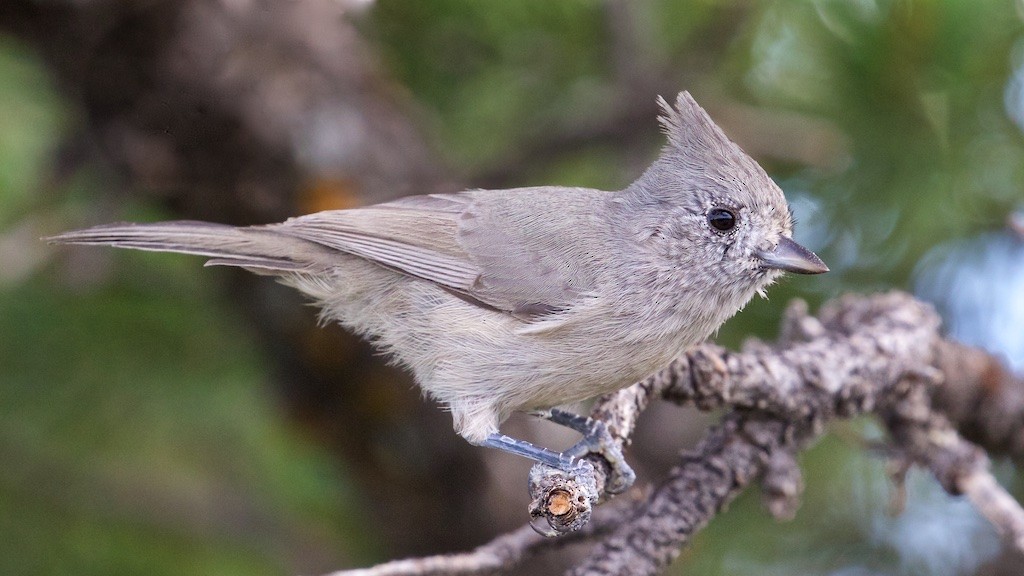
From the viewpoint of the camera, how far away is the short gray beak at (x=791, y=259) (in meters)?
2.86

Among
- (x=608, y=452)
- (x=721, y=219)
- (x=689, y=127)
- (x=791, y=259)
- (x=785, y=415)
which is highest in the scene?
(x=689, y=127)

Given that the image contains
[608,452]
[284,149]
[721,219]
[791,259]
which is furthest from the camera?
[284,149]

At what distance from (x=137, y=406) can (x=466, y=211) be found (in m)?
1.52

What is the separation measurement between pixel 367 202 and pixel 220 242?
35.7 inches

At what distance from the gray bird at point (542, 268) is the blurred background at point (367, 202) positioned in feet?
2.07

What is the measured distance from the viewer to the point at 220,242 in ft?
10.5

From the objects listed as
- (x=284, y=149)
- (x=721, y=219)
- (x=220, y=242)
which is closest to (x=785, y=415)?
(x=721, y=219)

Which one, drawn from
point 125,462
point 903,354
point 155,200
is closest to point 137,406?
point 125,462

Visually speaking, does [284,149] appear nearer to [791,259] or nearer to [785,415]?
[791,259]

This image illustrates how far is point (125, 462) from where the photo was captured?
3.73m

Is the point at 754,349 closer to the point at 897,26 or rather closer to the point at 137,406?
the point at 897,26

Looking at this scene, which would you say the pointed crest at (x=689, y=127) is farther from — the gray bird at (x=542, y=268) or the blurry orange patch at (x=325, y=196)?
the blurry orange patch at (x=325, y=196)

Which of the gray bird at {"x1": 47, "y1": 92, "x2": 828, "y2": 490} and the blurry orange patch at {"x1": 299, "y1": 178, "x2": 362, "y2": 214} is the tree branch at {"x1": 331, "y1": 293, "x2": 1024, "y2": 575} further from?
the blurry orange patch at {"x1": 299, "y1": 178, "x2": 362, "y2": 214}

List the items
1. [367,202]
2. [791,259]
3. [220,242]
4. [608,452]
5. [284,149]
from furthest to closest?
[367,202] < [284,149] < [220,242] < [791,259] < [608,452]
